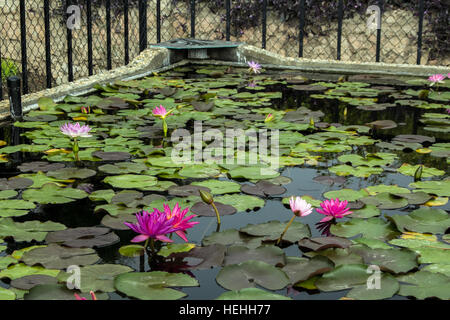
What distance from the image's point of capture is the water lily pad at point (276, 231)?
164cm

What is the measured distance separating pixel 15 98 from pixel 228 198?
151cm

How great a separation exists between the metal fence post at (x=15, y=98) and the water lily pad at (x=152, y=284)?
71.7 inches

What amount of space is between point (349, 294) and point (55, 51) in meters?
8.46

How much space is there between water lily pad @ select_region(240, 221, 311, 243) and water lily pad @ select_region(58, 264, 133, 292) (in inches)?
14.9

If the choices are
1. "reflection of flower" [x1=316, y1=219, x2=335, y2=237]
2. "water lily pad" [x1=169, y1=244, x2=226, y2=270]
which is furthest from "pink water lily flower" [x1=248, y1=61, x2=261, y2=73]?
"water lily pad" [x1=169, y1=244, x2=226, y2=270]

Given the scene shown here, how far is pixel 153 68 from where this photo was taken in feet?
15.1

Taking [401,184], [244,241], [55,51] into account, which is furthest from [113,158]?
[55,51]

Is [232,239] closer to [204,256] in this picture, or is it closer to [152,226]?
[204,256]

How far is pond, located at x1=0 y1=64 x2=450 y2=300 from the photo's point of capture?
138 cm

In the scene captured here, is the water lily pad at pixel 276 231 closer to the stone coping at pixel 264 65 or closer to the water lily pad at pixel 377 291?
the water lily pad at pixel 377 291

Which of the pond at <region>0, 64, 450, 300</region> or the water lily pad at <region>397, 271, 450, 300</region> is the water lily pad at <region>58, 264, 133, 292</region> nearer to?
the pond at <region>0, 64, 450, 300</region>

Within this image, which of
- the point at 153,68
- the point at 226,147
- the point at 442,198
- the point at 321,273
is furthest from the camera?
the point at 153,68

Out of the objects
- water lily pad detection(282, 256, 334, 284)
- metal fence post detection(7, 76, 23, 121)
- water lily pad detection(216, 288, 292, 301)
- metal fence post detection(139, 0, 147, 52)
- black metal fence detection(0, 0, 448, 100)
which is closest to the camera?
water lily pad detection(216, 288, 292, 301)

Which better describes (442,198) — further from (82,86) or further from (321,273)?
(82,86)
